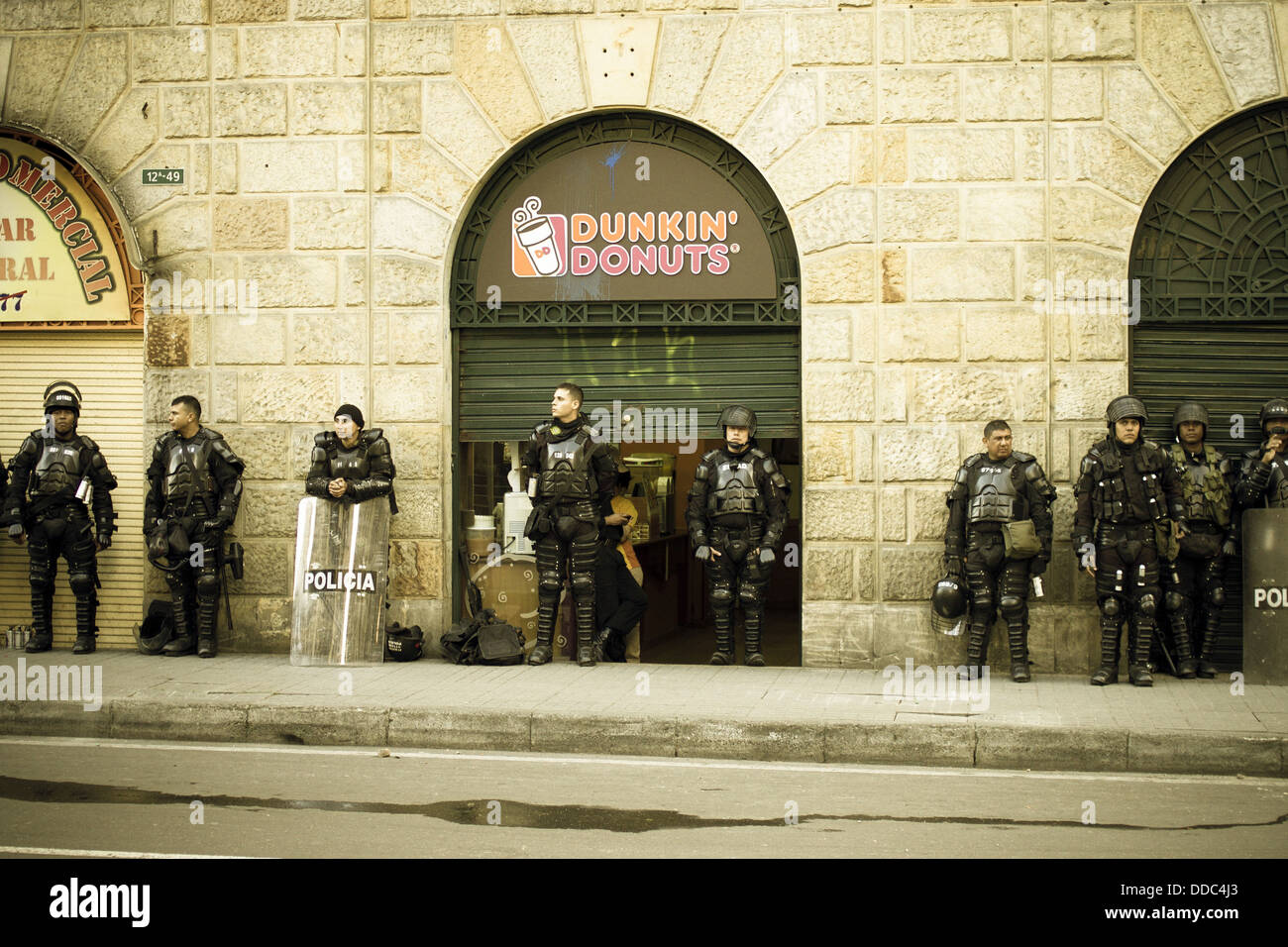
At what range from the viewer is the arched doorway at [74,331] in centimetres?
1173

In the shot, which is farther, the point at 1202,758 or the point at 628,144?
the point at 628,144

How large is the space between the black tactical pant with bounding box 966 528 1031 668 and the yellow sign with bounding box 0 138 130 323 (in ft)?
25.7

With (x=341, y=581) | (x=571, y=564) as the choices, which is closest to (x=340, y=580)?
(x=341, y=581)

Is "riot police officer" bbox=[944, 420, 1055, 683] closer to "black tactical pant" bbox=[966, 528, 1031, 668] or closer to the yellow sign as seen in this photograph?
"black tactical pant" bbox=[966, 528, 1031, 668]

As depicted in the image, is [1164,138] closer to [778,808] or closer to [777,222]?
[777,222]

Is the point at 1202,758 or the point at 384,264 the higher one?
the point at 384,264

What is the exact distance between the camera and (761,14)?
10.8 m

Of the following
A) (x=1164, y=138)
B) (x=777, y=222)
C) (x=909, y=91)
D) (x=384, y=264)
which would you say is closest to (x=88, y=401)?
(x=384, y=264)

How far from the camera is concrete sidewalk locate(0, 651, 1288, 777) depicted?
7.91 metres

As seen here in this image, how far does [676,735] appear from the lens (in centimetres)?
827

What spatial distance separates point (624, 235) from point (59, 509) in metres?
5.42

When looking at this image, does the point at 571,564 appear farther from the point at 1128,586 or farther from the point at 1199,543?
the point at 1199,543

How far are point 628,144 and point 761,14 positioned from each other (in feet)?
5.12

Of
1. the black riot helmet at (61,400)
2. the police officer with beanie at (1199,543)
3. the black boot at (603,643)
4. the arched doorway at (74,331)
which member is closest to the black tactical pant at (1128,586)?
the police officer with beanie at (1199,543)
